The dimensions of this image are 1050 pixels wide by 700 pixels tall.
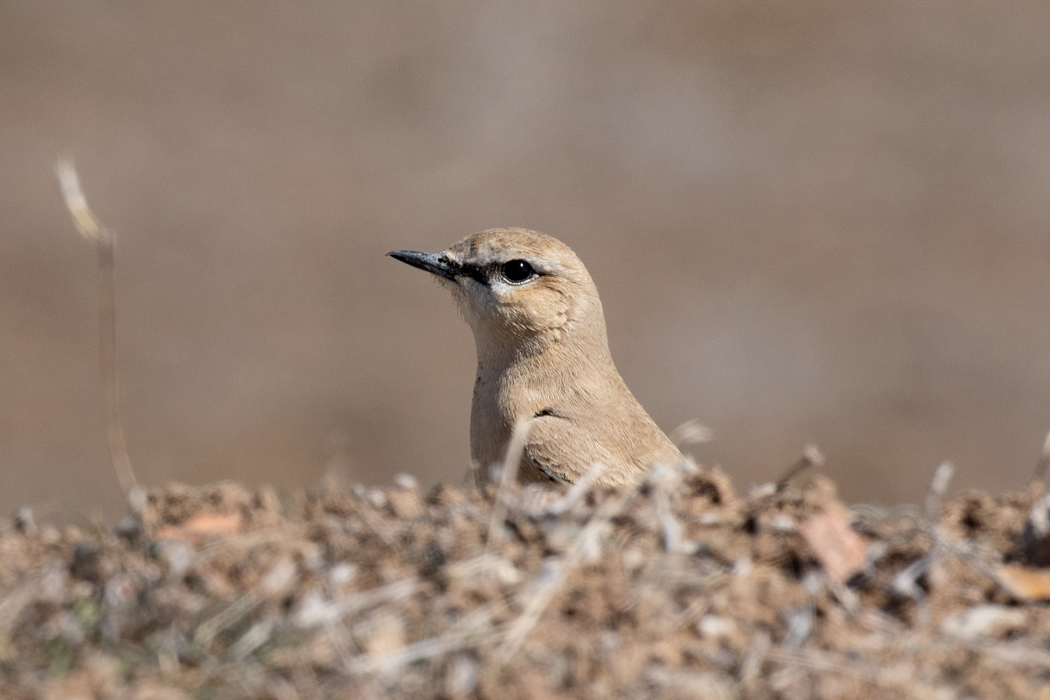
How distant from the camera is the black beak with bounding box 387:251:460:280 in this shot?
721cm

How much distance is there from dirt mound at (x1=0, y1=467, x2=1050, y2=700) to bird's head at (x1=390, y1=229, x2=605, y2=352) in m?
2.58

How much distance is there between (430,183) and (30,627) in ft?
58.6

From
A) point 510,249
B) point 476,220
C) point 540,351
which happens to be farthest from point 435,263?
point 476,220

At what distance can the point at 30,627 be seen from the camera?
3617 mm

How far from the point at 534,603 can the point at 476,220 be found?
16.8 metres

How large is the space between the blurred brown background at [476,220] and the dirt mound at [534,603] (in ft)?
36.1

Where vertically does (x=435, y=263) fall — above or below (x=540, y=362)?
above

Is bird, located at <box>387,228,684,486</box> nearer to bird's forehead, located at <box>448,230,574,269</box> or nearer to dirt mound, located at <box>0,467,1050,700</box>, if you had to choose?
bird's forehead, located at <box>448,230,574,269</box>

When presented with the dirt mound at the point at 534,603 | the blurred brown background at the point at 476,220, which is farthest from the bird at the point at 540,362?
the blurred brown background at the point at 476,220

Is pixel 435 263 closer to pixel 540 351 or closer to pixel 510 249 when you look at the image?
pixel 510 249

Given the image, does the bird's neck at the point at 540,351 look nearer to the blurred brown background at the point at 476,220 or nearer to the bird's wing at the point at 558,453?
the bird's wing at the point at 558,453

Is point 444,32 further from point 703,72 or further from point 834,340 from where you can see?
point 834,340

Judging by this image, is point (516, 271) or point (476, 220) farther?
point (476, 220)

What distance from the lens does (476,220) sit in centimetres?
2011
